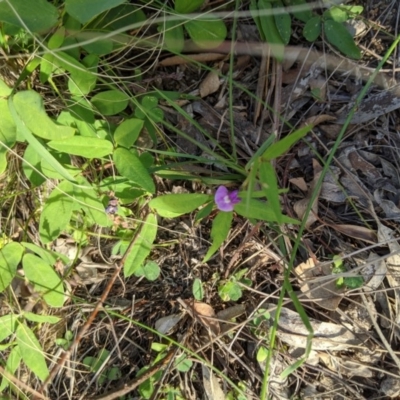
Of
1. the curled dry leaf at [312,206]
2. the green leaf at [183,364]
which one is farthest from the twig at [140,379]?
the curled dry leaf at [312,206]

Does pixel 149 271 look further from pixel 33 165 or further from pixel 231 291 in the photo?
pixel 33 165

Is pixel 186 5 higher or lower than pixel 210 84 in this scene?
higher

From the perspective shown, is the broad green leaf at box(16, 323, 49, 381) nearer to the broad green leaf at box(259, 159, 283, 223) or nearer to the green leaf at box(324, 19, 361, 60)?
the broad green leaf at box(259, 159, 283, 223)

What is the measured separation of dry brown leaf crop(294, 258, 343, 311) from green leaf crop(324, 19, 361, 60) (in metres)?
0.64

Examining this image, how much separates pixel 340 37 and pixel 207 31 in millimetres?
392

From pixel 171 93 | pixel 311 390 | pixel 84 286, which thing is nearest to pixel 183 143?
pixel 171 93

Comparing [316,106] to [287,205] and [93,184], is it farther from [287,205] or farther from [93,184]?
[93,184]

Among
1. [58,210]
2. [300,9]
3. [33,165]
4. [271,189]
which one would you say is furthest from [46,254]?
[300,9]

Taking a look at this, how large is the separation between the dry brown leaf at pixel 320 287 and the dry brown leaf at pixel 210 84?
605 mm

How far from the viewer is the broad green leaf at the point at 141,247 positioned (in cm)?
144

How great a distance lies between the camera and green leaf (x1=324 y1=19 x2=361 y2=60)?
4.73ft

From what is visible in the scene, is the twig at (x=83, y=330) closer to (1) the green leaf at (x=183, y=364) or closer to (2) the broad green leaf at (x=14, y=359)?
(2) the broad green leaf at (x=14, y=359)

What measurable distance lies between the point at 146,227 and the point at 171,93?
1.34ft

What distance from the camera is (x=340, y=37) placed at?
1444 millimetres
